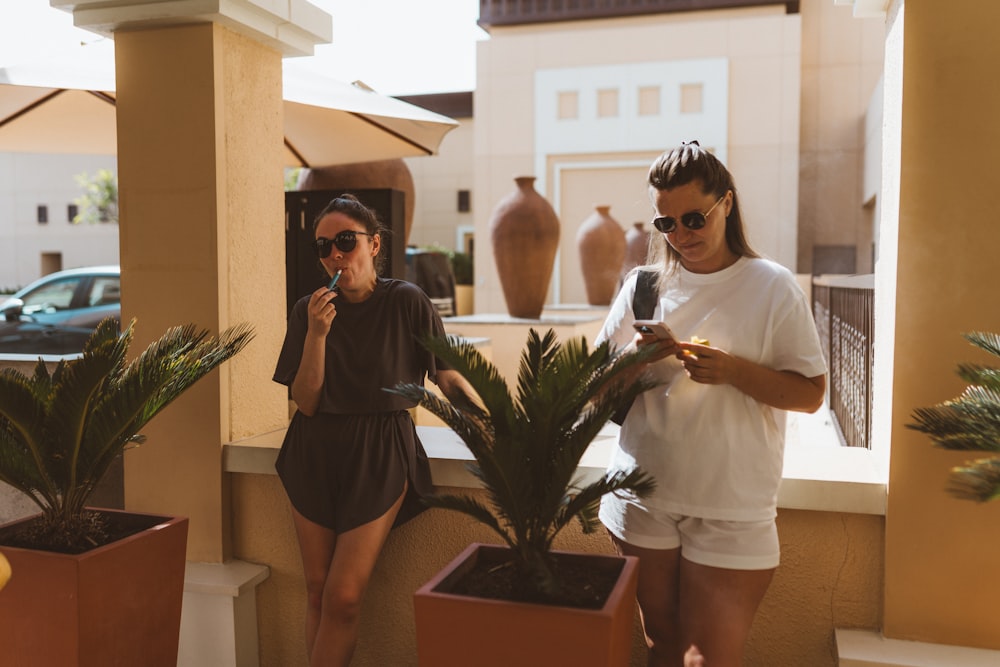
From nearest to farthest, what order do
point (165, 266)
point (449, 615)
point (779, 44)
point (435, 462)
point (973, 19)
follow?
point (449, 615) < point (973, 19) < point (435, 462) < point (165, 266) < point (779, 44)

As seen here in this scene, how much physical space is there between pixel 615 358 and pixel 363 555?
2.97 ft

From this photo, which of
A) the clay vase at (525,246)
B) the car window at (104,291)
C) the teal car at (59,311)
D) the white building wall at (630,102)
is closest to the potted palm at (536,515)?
the clay vase at (525,246)

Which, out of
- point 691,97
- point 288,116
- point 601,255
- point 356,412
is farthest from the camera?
point 691,97

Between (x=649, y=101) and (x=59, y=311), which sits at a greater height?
(x=649, y=101)

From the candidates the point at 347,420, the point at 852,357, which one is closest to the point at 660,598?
the point at 347,420

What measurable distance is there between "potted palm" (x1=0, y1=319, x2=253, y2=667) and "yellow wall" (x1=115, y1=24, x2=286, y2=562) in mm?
401

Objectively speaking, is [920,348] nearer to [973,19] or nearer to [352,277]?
[973,19]

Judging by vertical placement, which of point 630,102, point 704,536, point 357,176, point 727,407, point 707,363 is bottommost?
point 704,536

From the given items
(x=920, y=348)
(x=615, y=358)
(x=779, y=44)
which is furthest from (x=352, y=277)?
(x=779, y=44)

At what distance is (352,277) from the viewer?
2389 millimetres

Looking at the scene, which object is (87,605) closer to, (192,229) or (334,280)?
(334,280)

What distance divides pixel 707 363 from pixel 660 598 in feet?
2.00

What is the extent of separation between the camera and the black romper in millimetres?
2369

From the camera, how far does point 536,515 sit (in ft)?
6.42
